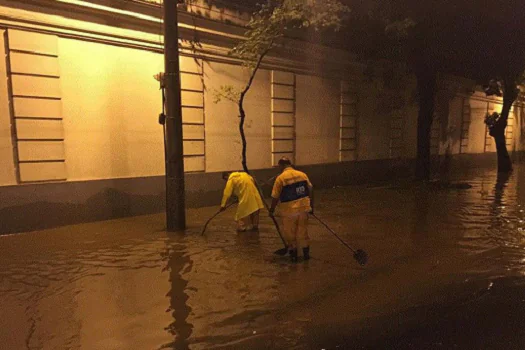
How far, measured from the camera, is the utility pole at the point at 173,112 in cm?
776

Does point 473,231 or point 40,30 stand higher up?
point 40,30

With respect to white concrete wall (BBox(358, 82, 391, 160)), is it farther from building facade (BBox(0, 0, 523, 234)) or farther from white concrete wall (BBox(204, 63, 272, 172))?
white concrete wall (BBox(204, 63, 272, 172))

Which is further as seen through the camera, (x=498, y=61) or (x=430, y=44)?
(x=498, y=61)

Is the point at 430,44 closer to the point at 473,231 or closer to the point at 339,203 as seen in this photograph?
the point at 339,203

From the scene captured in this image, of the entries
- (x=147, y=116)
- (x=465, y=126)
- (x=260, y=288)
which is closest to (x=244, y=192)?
(x=260, y=288)

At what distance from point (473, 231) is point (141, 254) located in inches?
239

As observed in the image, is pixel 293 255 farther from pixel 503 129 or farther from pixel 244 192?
pixel 503 129

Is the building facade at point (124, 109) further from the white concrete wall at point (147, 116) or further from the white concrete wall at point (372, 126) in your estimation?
the white concrete wall at point (372, 126)

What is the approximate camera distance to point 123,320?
4.39 m

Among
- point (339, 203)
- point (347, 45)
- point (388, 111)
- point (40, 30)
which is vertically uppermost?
point (347, 45)

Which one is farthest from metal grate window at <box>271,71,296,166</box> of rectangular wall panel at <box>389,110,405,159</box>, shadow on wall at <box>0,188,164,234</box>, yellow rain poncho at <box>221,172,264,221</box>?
rectangular wall panel at <box>389,110,405,159</box>

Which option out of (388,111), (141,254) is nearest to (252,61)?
(141,254)

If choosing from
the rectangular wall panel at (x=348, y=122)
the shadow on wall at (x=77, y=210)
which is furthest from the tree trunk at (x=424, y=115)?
the shadow on wall at (x=77, y=210)

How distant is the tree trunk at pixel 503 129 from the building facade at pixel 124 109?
24.8 feet
